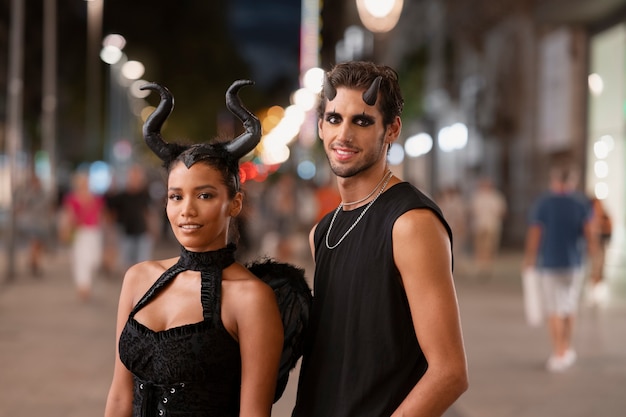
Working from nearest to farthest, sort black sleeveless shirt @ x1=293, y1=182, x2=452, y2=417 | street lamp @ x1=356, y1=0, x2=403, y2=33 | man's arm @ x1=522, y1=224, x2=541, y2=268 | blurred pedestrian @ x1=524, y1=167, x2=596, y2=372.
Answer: black sleeveless shirt @ x1=293, y1=182, x2=452, y2=417 → blurred pedestrian @ x1=524, y1=167, x2=596, y2=372 → man's arm @ x1=522, y1=224, x2=541, y2=268 → street lamp @ x1=356, y1=0, x2=403, y2=33

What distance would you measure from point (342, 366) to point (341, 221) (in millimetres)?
472

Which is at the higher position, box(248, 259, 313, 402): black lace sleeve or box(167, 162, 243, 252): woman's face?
box(167, 162, 243, 252): woman's face

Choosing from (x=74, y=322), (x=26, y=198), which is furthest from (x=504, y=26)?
(x=74, y=322)

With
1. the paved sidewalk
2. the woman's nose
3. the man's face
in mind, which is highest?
the man's face

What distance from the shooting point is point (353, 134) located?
2744mm

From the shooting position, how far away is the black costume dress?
2.83 m

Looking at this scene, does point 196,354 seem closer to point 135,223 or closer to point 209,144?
point 209,144

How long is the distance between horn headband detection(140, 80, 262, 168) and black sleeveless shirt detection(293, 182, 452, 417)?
498mm

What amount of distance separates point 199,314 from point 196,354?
0.41 ft

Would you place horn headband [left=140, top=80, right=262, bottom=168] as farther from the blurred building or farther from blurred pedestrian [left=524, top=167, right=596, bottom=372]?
the blurred building

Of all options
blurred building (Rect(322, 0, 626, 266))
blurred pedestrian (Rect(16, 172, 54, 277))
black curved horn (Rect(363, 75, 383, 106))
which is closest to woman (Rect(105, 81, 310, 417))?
black curved horn (Rect(363, 75, 383, 106))

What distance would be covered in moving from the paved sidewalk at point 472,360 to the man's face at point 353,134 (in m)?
4.78

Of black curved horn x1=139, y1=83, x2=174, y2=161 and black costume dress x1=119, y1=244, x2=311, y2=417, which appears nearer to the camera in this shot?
black costume dress x1=119, y1=244, x2=311, y2=417

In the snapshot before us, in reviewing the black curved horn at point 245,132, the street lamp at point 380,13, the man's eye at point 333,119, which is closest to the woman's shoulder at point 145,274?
the black curved horn at point 245,132
